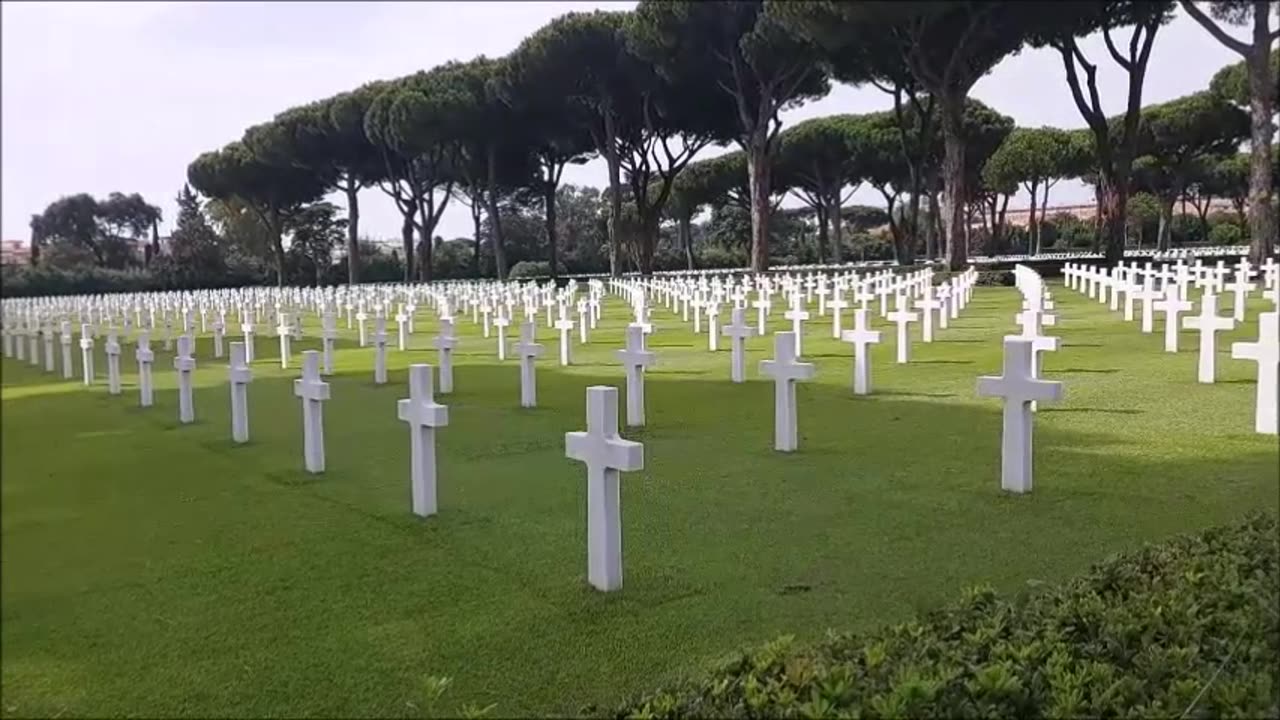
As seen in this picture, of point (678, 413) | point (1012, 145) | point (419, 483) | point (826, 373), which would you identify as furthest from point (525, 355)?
point (1012, 145)

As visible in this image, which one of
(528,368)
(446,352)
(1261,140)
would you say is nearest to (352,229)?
(446,352)

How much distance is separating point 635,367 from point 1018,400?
2.84m

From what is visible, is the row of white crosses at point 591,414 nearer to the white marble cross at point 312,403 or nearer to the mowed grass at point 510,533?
the white marble cross at point 312,403

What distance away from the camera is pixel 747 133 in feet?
52.2

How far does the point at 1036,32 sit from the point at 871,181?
65.8ft

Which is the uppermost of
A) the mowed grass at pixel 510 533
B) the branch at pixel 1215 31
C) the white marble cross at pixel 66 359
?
the branch at pixel 1215 31

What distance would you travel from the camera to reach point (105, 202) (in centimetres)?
270

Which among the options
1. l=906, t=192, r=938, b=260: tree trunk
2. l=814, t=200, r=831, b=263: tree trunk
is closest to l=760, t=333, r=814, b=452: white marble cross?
l=906, t=192, r=938, b=260: tree trunk

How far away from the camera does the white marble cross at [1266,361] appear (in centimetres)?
594

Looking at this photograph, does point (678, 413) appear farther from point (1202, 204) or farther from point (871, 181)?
point (1202, 204)

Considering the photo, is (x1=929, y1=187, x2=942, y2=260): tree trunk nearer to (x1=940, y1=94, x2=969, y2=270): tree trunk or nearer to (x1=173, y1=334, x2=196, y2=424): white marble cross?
(x1=940, y1=94, x2=969, y2=270): tree trunk

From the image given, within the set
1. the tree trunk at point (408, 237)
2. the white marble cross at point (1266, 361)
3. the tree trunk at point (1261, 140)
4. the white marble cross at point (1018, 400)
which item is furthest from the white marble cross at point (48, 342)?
the tree trunk at point (1261, 140)

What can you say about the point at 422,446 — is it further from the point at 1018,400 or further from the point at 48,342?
the point at 1018,400

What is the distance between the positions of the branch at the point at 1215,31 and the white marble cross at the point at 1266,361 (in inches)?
797
